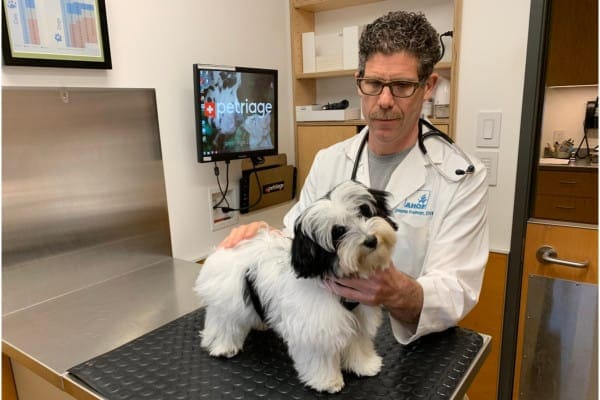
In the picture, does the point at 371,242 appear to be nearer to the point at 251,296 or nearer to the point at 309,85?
the point at 251,296

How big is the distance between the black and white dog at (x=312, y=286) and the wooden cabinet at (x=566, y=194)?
54.3 inches

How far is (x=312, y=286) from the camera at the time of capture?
96cm

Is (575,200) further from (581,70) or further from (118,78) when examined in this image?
(118,78)

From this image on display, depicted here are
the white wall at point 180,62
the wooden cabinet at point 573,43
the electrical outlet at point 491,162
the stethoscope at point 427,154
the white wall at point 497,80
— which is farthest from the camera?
the electrical outlet at point 491,162

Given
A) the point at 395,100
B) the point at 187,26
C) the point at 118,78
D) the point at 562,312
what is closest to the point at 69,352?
the point at 118,78

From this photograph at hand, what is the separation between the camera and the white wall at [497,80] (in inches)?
77.9

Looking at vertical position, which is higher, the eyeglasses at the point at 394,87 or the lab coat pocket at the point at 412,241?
the eyeglasses at the point at 394,87

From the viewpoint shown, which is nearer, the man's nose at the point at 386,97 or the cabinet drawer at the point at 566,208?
the man's nose at the point at 386,97

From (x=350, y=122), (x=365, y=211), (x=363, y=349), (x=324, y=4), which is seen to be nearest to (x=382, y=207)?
(x=365, y=211)

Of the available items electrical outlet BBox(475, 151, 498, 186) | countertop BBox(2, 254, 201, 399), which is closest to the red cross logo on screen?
countertop BBox(2, 254, 201, 399)

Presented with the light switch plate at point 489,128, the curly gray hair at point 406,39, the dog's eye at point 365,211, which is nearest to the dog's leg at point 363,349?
the dog's eye at point 365,211

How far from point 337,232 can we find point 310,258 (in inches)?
3.1

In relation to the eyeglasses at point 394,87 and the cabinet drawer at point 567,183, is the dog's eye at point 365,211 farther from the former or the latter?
the cabinet drawer at point 567,183

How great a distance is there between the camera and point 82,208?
1.74 metres
